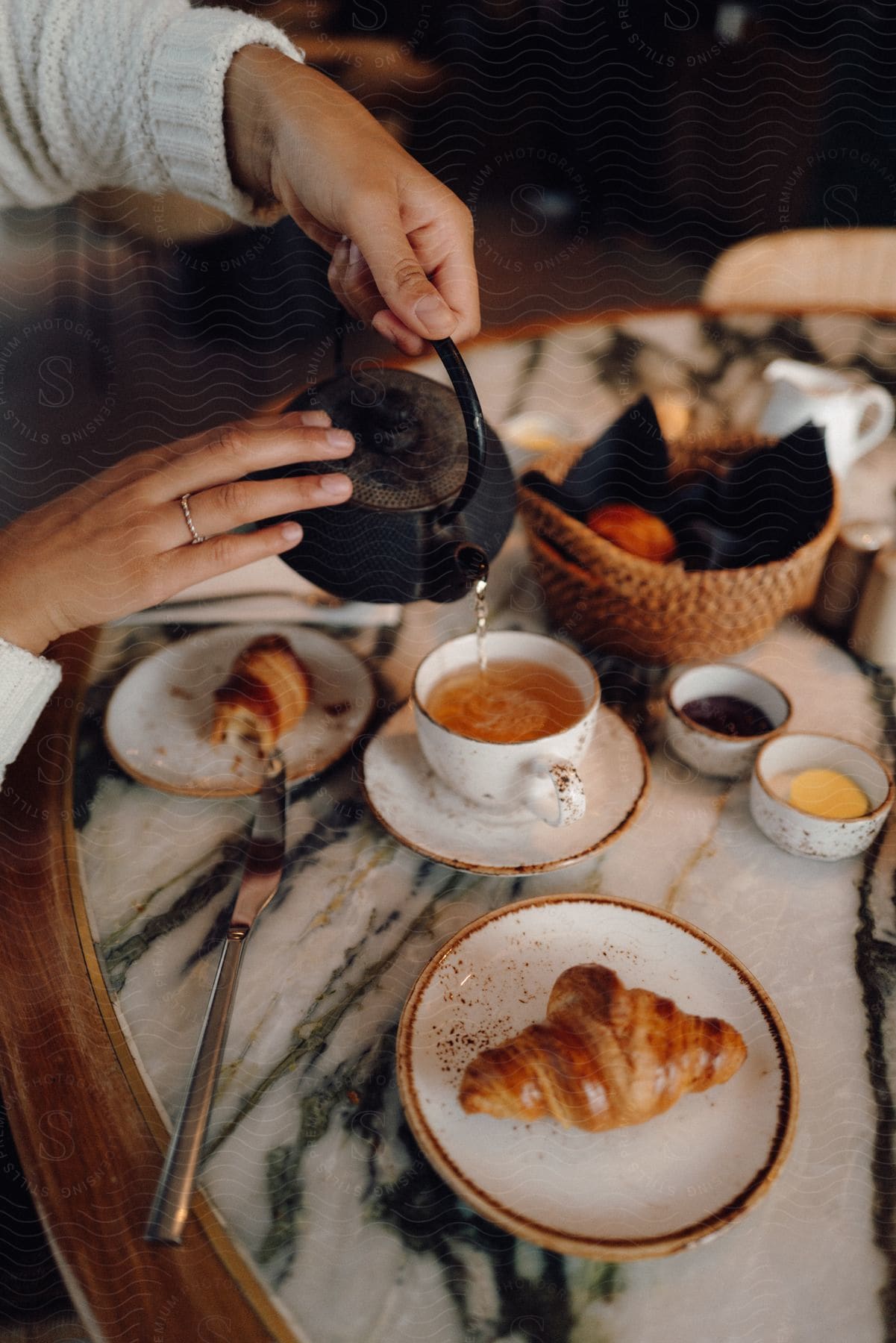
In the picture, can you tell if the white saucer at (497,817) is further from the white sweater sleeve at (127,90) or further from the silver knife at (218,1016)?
the white sweater sleeve at (127,90)

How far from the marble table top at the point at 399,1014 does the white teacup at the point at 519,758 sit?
0.05m

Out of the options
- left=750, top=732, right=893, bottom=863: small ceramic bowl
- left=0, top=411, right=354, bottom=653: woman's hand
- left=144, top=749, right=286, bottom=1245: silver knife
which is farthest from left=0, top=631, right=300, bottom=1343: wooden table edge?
left=750, top=732, right=893, bottom=863: small ceramic bowl

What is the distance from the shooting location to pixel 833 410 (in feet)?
2.18

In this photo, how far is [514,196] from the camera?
1.00 meters

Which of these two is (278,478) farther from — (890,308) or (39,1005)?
(890,308)

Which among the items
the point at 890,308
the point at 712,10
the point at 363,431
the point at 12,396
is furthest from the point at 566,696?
the point at 712,10

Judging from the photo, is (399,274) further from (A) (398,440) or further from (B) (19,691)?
(B) (19,691)

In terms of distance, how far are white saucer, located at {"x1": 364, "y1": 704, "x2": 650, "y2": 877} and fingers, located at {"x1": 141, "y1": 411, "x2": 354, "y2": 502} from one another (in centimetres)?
18

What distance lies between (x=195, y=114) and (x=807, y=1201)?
0.68m

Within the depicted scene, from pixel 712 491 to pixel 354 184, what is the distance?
30 centimetres

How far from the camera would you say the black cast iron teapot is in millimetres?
425

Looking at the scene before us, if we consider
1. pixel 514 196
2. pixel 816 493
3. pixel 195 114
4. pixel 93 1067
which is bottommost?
pixel 93 1067

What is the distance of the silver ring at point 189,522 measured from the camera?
47 centimetres

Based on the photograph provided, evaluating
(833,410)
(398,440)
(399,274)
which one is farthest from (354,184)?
(833,410)
